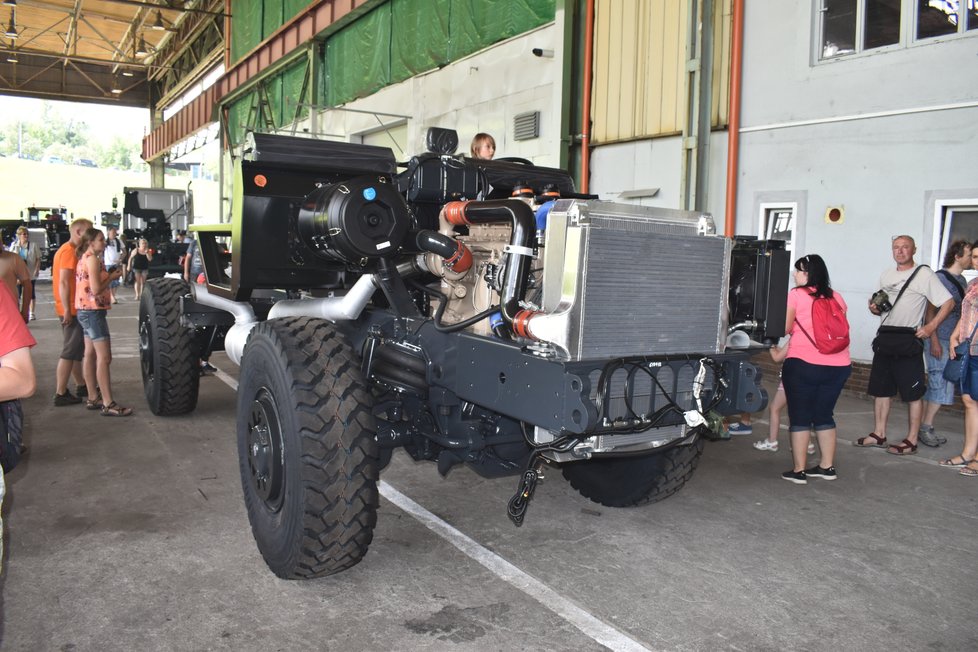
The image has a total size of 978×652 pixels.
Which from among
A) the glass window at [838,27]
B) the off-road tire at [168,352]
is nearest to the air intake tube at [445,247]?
the off-road tire at [168,352]

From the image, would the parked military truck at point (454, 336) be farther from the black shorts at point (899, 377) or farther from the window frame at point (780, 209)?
the window frame at point (780, 209)

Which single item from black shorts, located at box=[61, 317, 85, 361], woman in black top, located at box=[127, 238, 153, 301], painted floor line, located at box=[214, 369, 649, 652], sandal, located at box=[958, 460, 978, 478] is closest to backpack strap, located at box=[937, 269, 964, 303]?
sandal, located at box=[958, 460, 978, 478]

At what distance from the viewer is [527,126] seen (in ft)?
42.2

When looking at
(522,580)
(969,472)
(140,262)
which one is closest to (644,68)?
(969,472)

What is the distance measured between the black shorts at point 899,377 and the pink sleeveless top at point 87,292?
6.19 meters

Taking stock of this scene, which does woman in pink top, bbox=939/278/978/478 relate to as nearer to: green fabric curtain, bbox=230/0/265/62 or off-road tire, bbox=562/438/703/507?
off-road tire, bbox=562/438/703/507

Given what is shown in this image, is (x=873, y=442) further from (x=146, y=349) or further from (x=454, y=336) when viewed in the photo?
(x=146, y=349)

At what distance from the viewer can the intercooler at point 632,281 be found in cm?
303

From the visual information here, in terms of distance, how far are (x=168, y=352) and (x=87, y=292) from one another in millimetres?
908

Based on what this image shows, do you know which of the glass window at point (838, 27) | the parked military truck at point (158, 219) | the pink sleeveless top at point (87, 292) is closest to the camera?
the pink sleeveless top at point (87, 292)

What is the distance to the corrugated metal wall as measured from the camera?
998 cm

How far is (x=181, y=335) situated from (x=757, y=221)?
6657 millimetres

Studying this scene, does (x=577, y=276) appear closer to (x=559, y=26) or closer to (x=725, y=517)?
(x=725, y=517)

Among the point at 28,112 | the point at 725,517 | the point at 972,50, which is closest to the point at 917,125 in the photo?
the point at 972,50
